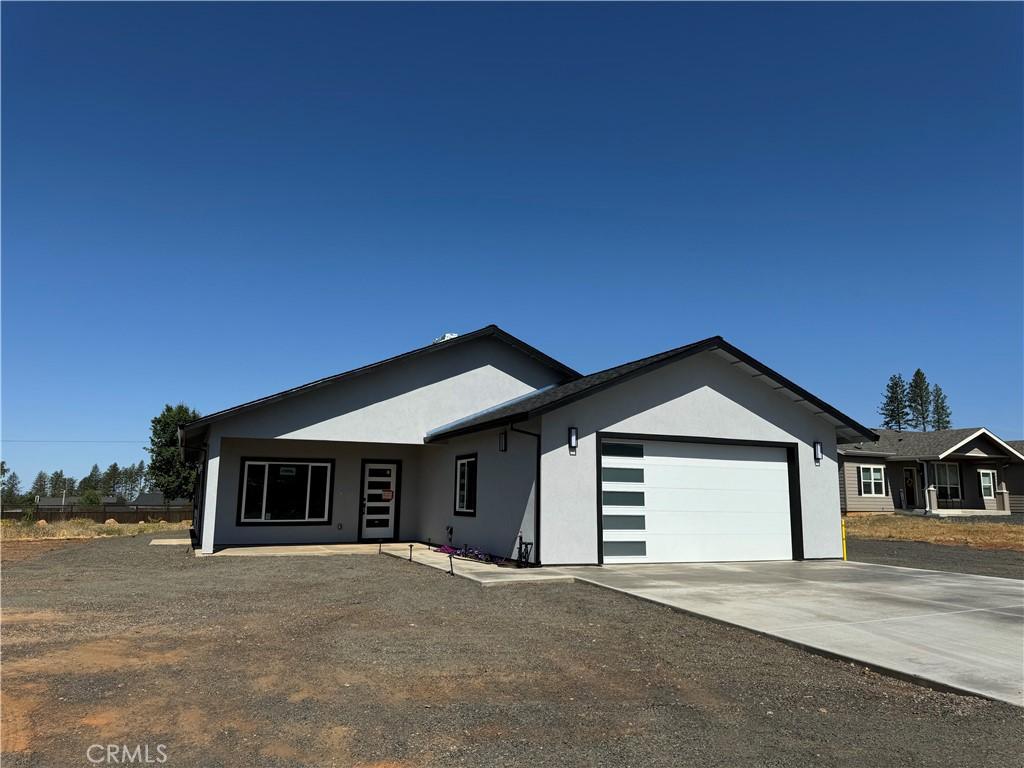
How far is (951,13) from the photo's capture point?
11.0m

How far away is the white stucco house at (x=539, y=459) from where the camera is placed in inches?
473

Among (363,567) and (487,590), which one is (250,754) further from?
(363,567)

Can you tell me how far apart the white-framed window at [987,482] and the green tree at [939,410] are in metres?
60.6

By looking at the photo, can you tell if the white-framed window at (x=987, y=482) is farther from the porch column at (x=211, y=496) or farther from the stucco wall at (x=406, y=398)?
the porch column at (x=211, y=496)

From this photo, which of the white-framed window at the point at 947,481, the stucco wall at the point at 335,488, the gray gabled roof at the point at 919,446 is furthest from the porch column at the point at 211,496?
the white-framed window at the point at 947,481

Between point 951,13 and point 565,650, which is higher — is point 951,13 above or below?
above

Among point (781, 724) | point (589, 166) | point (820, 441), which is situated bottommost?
point (781, 724)

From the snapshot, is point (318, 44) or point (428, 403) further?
point (428, 403)

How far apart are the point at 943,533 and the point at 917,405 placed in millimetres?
80824

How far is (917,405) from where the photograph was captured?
89.7 m

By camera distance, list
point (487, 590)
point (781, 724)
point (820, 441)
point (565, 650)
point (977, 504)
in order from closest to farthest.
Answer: point (781, 724) → point (565, 650) → point (487, 590) → point (820, 441) → point (977, 504)

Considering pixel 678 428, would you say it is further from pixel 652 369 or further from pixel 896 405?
pixel 896 405

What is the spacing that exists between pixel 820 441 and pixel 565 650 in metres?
10.7

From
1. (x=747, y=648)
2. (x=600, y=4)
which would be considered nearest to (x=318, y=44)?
(x=600, y=4)
